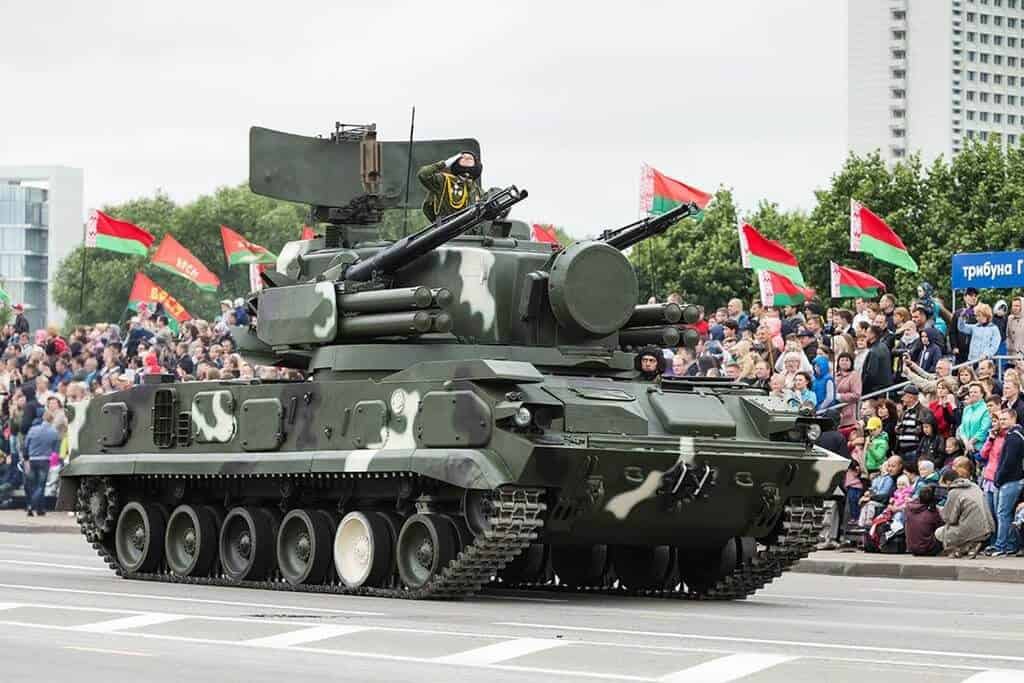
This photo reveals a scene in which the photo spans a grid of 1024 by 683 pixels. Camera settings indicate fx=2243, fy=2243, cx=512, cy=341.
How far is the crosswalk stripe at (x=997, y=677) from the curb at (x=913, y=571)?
417 inches

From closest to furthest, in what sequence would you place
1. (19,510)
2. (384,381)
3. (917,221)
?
(384,381)
(19,510)
(917,221)

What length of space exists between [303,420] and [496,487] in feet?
9.94

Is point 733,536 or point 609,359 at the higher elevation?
point 609,359

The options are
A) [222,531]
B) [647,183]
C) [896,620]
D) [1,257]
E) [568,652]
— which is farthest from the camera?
[1,257]

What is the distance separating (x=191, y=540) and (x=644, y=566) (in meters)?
4.42

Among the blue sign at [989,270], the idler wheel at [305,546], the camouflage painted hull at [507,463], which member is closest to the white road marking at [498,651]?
the camouflage painted hull at [507,463]

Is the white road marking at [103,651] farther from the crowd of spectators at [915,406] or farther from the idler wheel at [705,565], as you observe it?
the crowd of spectators at [915,406]

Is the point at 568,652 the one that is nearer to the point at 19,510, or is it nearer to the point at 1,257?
the point at 19,510

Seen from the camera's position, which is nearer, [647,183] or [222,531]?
[222,531]

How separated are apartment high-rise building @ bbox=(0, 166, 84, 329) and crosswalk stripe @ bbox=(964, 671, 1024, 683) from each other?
161 meters

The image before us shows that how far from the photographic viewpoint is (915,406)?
26.2 metres

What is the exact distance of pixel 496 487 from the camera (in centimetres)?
1762

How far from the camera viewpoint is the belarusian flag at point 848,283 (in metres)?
35.0

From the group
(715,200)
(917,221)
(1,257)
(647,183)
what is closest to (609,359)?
(647,183)
